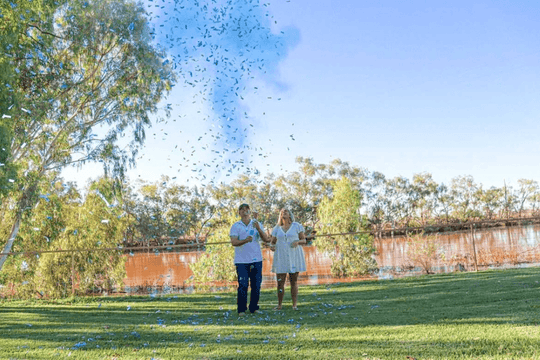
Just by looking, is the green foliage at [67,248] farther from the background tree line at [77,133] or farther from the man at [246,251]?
the man at [246,251]

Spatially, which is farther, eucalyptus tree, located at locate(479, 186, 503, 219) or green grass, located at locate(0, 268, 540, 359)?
eucalyptus tree, located at locate(479, 186, 503, 219)

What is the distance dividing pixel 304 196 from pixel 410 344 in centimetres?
4595

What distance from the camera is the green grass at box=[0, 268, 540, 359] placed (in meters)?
3.76

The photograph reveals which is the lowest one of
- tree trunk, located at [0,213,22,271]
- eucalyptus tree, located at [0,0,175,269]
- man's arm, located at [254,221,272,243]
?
man's arm, located at [254,221,272,243]

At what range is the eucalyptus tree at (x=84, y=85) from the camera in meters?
13.9

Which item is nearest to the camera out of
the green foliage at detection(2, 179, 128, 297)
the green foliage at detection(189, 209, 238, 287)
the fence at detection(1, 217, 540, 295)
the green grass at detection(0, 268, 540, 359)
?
the green grass at detection(0, 268, 540, 359)

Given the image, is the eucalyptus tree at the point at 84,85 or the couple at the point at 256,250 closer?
the couple at the point at 256,250

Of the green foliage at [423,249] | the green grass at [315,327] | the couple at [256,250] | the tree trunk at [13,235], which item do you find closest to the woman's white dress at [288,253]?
the couple at [256,250]

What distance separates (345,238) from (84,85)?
31.4 ft

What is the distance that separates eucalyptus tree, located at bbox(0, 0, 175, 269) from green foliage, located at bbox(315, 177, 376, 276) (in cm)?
691

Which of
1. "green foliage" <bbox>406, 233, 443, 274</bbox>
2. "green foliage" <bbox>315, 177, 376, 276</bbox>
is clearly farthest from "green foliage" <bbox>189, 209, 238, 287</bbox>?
"green foliage" <bbox>406, 233, 443, 274</bbox>

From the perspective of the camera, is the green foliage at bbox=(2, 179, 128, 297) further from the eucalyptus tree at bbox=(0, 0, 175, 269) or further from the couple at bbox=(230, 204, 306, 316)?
the couple at bbox=(230, 204, 306, 316)

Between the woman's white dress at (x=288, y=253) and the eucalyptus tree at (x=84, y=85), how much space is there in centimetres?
1010

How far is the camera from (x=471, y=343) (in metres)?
3.67
